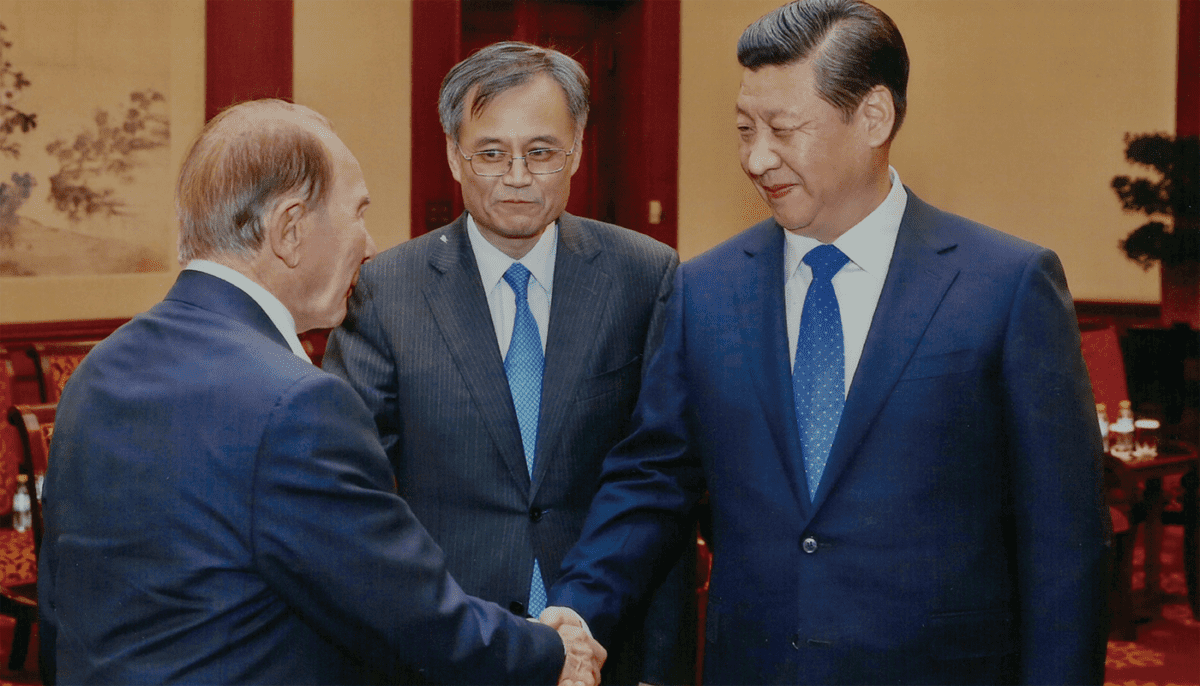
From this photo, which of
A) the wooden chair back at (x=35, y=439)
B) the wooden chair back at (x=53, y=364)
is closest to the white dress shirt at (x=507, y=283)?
the wooden chair back at (x=35, y=439)

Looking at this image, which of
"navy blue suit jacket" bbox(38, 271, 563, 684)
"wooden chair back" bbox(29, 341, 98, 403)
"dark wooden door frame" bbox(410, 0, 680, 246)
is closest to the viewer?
"navy blue suit jacket" bbox(38, 271, 563, 684)

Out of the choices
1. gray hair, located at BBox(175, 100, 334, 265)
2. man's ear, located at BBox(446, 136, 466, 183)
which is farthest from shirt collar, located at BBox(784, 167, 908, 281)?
gray hair, located at BBox(175, 100, 334, 265)

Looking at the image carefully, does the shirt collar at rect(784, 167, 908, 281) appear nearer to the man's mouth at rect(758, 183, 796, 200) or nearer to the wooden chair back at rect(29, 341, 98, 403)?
the man's mouth at rect(758, 183, 796, 200)

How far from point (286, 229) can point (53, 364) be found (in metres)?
3.91

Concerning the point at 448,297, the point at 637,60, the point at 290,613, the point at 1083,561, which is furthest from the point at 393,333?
the point at 637,60

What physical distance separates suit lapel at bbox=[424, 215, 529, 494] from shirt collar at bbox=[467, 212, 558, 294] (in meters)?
0.02

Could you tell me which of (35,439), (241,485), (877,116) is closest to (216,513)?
(241,485)

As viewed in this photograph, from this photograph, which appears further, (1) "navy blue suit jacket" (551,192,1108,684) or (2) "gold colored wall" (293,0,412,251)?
(2) "gold colored wall" (293,0,412,251)

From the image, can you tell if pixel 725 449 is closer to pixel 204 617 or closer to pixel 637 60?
pixel 204 617

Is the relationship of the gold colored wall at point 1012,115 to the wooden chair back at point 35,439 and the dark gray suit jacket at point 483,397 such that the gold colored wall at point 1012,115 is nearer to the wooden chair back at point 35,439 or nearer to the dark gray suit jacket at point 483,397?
the wooden chair back at point 35,439

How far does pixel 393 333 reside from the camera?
2.20 metres

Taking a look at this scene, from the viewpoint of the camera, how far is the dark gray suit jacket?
2.13 m

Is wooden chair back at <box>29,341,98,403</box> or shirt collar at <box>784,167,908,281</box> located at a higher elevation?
shirt collar at <box>784,167,908,281</box>

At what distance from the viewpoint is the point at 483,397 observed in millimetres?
2146
